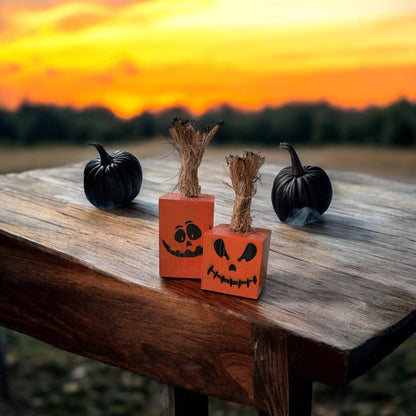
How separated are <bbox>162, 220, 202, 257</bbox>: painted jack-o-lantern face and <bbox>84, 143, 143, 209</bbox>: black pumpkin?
560mm

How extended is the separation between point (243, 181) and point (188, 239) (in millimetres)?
161

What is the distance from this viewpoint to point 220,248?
1056 millimetres

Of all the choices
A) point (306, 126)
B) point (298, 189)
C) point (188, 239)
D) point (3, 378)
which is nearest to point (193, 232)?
point (188, 239)

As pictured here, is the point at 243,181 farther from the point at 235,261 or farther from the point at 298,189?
the point at 298,189

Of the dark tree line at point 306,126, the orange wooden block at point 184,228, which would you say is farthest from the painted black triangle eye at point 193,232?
the dark tree line at point 306,126

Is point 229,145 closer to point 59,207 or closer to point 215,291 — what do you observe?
point 59,207

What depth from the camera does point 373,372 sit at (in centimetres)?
297

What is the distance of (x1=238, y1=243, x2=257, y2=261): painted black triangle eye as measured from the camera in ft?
3.40

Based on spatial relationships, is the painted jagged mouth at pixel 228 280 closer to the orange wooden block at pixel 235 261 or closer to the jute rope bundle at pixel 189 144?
the orange wooden block at pixel 235 261

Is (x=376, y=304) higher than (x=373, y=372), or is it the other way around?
(x=376, y=304)

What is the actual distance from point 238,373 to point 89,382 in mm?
2031

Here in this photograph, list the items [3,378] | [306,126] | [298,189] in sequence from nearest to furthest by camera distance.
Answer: [298,189], [3,378], [306,126]

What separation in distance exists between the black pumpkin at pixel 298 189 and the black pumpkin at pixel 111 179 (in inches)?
15.8

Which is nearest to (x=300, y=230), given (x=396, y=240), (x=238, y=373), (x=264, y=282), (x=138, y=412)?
(x=396, y=240)
